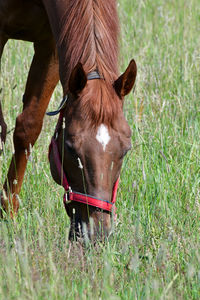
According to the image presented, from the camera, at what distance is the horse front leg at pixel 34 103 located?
12.2 feet

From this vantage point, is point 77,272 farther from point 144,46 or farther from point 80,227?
point 144,46

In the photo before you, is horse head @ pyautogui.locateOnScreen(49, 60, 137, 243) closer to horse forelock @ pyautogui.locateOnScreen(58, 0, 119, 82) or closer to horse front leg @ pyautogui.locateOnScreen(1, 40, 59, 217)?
horse forelock @ pyautogui.locateOnScreen(58, 0, 119, 82)

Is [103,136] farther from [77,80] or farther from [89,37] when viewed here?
[89,37]

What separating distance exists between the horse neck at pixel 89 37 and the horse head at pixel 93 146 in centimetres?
8

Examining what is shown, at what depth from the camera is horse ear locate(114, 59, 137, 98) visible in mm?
2629

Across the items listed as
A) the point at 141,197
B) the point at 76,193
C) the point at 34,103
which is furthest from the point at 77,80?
the point at 34,103

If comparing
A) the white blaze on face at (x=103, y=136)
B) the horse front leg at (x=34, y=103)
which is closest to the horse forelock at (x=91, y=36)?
the white blaze on face at (x=103, y=136)

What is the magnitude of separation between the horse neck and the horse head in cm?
8

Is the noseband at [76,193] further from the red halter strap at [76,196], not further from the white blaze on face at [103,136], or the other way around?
the white blaze on face at [103,136]

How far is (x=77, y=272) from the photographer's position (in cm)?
242

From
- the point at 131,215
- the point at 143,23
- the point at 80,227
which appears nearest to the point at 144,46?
the point at 143,23

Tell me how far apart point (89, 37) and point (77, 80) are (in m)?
0.23

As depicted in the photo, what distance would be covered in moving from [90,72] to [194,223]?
1.03 metres

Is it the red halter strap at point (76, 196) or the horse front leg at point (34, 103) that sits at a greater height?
the horse front leg at point (34, 103)
